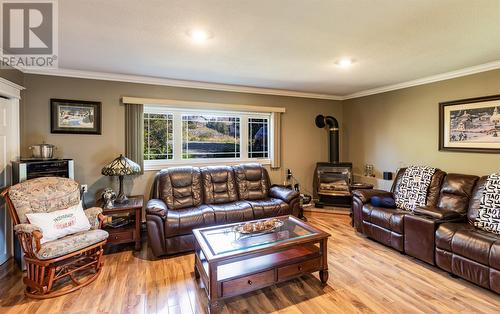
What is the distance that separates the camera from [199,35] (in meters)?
2.37

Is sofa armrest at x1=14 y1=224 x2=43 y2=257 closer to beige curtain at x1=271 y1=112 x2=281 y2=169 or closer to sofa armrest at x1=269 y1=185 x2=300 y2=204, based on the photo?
sofa armrest at x1=269 y1=185 x2=300 y2=204

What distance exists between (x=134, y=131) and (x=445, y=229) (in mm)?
4212

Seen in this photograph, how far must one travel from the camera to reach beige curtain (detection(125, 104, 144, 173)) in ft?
12.4

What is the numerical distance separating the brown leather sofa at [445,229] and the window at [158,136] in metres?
3.18

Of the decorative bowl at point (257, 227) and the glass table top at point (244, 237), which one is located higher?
the decorative bowl at point (257, 227)

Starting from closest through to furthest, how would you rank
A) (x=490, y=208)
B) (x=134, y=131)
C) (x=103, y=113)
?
(x=490, y=208) → (x=103, y=113) → (x=134, y=131)

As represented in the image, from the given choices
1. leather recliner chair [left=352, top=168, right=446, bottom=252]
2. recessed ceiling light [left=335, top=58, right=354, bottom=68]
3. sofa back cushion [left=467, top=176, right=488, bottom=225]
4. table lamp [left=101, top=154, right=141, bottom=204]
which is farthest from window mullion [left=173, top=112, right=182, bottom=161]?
sofa back cushion [left=467, top=176, right=488, bottom=225]

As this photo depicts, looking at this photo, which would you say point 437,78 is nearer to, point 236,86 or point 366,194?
point 366,194

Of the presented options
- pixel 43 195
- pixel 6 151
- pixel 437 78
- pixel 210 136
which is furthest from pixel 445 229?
pixel 6 151

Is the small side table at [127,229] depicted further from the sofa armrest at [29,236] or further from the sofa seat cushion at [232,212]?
the sofa seat cushion at [232,212]

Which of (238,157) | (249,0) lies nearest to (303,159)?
(238,157)

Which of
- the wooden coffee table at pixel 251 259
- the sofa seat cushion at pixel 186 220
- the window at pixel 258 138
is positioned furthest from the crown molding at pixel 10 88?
the window at pixel 258 138

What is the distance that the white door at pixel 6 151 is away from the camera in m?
2.86

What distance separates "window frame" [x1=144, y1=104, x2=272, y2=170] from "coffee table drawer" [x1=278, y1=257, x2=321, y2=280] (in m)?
2.59
